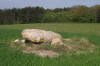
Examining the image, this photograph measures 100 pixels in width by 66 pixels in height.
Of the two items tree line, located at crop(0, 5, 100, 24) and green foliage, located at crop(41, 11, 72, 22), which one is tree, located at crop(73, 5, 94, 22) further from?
green foliage, located at crop(41, 11, 72, 22)

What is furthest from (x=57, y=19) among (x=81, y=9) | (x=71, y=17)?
(x=81, y=9)

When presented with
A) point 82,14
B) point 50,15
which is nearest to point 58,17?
point 50,15

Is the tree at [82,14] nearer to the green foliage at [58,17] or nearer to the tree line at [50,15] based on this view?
the tree line at [50,15]

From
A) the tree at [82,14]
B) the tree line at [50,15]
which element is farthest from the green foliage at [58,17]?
the tree at [82,14]

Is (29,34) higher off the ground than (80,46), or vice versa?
(29,34)

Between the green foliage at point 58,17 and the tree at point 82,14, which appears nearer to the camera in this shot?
the tree at point 82,14

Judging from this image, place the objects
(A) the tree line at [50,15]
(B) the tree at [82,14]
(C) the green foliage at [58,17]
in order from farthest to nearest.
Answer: (C) the green foliage at [58,17] → (A) the tree line at [50,15] → (B) the tree at [82,14]

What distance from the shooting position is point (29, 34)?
375 inches

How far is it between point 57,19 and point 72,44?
75648 mm

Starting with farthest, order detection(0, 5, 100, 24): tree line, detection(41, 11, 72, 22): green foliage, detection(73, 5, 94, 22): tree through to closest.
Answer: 1. detection(41, 11, 72, 22): green foliage
2. detection(0, 5, 100, 24): tree line
3. detection(73, 5, 94, 22): tree

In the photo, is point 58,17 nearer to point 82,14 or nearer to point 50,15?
point 50,15

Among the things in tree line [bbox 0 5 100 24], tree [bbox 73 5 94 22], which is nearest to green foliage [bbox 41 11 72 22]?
tree line [bbox 0 5 100 24]

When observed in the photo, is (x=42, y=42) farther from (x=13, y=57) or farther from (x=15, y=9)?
(x=15, y=9)

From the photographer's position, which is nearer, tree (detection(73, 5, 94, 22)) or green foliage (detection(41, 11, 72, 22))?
tree (detection(73, 5, 94, 22))
